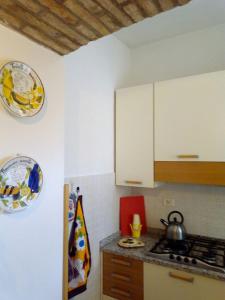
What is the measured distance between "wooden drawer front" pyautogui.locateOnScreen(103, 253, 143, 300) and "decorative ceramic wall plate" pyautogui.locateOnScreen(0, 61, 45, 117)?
1334mm

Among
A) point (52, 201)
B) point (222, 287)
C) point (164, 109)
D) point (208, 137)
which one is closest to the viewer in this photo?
point (52, 201)

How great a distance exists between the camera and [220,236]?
77.1 inches

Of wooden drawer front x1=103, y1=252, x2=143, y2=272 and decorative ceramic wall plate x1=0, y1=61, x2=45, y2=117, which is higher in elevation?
decorative ceramic wall plate x1=0, y1=61, x2=45, y2=117

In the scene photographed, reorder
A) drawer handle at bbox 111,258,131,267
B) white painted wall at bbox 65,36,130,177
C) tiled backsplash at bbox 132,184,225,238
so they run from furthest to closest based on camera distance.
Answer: tiled backsplash at bbox 132,184,225,238 → drawer handle at bbox 111,258,131,267 → white painted wall at bbox 65,36,130,177

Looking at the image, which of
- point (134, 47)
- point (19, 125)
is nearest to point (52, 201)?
point (19, 125)

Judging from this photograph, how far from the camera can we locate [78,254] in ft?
5.17

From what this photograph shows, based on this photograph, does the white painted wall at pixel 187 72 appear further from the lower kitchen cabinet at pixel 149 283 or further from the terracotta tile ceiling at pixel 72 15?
the terracotta tile ceiling at pixel 72 15

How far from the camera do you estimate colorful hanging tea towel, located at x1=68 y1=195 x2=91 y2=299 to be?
5.12 feet

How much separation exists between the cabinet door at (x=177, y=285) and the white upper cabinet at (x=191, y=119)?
82cm

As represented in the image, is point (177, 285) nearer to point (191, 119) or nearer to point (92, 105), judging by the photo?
point (191, 119)

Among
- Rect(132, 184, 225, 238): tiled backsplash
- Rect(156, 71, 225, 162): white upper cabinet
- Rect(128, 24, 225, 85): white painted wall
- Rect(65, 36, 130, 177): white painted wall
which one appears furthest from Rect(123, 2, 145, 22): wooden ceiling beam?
Rect(132, 184, 225, 238): tiled backsplash

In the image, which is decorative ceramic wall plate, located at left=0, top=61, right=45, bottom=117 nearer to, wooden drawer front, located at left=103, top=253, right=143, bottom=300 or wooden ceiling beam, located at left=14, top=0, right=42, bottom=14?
wooden ceiling beam, located at left=14, top=0, right=42, bottom=14

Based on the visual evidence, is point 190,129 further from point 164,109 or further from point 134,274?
point 134,274

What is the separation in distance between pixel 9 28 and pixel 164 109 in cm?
126
